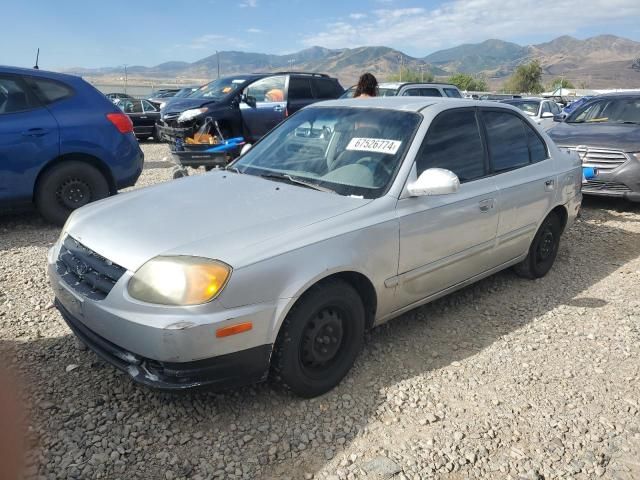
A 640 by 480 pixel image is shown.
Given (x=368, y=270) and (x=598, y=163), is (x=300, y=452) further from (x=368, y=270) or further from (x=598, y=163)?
(x=598, y=163)

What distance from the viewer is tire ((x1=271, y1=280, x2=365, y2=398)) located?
260 centimetres

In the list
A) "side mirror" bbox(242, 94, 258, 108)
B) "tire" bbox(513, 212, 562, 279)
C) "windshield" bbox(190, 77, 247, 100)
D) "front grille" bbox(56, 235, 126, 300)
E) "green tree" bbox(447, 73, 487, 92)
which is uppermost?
"green tree" bbox(447, 73, 487, 92)

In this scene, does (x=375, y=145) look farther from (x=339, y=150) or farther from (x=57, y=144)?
(x=57, y=144)

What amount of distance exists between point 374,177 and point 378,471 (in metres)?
1.68

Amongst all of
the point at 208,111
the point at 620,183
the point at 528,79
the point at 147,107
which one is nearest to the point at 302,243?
the point at 620,183

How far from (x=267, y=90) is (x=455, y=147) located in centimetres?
785

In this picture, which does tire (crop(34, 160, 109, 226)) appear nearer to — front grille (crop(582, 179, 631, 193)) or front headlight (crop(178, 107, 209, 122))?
front headlight (crop(178, 107, 209, 122))

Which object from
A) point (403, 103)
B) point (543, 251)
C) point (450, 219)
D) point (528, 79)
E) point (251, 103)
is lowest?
point (543, 251)

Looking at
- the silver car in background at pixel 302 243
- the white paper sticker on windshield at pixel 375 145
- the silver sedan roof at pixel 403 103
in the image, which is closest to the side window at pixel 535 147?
the silver car in background at pixel 302 243

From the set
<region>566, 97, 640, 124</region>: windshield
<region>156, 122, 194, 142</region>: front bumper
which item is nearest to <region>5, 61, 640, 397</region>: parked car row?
<region>156, 122, 194, 142</region>: front bumper

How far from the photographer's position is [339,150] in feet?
11.3

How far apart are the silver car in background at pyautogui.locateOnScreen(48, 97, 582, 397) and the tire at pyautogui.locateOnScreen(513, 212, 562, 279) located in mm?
387

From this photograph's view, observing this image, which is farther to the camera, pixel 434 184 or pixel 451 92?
pixel 451 92

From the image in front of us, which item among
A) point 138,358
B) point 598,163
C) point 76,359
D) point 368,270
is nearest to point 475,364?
point 368,270
